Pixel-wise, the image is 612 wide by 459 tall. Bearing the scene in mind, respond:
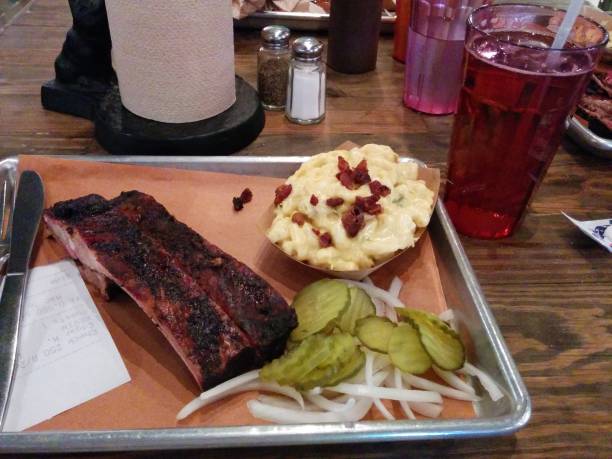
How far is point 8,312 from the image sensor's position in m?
1.03

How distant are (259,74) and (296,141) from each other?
320mm

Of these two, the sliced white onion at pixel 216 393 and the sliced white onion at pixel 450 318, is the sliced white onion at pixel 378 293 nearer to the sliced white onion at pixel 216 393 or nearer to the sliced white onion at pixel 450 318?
the sliced white onion at pixel 450 318

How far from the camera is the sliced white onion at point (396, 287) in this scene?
44.5 inches

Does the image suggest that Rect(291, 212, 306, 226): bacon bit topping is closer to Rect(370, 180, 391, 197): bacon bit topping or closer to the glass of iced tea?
Rect(370, 180, 391, 197): bacon bit topping

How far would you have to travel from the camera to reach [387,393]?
0.90m

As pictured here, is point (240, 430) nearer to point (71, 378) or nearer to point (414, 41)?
point (71, 378)

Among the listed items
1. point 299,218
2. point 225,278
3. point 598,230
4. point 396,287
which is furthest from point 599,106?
point 225,278

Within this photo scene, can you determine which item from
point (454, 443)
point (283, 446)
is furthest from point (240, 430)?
point (454, 443)

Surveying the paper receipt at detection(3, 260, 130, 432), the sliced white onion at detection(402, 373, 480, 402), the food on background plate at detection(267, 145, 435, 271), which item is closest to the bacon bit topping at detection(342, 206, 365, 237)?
the food on background plate at detection(267, 145, 435, 271)

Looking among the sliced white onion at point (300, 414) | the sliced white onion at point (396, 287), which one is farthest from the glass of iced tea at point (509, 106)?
the sliced white onion at point (300, 414)

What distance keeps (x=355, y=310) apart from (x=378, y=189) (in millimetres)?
300

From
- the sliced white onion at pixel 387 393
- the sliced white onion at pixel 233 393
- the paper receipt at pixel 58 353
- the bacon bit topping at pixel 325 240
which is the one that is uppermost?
the bacon bit topping at pixel 325 240

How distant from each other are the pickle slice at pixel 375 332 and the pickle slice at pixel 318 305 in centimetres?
5

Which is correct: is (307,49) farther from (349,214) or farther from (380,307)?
(380,307)
